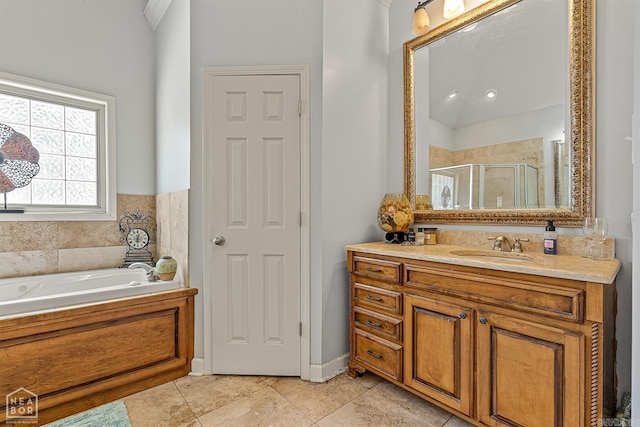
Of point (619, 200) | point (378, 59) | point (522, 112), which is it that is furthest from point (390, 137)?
point (619, 200)

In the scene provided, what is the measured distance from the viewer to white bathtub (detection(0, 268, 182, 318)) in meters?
1.64

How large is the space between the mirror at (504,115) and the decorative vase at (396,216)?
179 millimetres

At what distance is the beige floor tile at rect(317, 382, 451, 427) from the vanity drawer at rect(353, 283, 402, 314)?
542mm

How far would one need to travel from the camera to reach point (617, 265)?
129 centimetres

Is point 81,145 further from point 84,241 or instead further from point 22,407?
point 22,407

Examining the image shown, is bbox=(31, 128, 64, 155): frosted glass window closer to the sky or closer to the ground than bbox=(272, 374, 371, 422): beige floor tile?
closer to the sky

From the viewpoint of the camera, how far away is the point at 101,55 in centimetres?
266

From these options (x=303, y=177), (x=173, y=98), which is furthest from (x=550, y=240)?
(x=173, y=98)

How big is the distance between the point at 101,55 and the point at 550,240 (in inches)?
145

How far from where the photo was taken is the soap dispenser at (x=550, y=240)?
1.57 metres

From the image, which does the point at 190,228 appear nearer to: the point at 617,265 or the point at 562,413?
the point at 562,413

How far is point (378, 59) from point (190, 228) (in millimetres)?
1949

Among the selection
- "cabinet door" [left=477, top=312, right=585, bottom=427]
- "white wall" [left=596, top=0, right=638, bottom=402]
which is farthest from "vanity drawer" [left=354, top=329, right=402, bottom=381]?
"white wall" [left=596, top=0, right=638, bottom=402]

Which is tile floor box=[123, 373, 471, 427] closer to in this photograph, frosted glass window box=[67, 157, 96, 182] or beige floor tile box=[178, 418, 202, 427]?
beige floor tile box=[178, 418, 202, 427]
